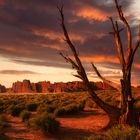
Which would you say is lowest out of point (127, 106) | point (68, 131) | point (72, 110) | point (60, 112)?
point (68, 131)

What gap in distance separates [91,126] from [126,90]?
11.4 feet

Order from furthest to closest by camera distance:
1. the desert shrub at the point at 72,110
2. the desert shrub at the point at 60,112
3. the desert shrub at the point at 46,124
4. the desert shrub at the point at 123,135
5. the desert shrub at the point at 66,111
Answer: the desert shrub at the point at 72,110 < the desert shrub at the point at 66,111 < the desert shrub at the point at 60,112 < the desert shrub at the point at 46,124 < the desert shrub at the point at 123,135

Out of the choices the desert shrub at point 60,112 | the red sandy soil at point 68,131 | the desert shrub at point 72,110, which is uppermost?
the desert shrub at point 72,110

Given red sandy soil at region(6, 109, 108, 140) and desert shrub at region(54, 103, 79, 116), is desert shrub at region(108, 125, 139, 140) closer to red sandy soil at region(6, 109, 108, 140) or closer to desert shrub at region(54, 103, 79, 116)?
red sandy soil at region(6, 109, 108, 140)

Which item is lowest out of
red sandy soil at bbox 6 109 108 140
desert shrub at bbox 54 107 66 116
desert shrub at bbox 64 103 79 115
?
red sandy soil at bbox 6 109 108 140

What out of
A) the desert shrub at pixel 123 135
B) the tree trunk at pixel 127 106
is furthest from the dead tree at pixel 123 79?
the desert shrub at pixel 123 135

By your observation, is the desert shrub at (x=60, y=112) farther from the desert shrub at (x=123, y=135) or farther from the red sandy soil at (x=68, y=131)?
the desert shrub at (x=123, y=135)

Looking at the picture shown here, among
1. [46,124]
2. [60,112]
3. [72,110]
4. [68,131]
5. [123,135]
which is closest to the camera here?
[123,135]

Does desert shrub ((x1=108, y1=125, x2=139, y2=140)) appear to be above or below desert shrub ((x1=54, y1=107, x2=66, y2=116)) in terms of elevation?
below

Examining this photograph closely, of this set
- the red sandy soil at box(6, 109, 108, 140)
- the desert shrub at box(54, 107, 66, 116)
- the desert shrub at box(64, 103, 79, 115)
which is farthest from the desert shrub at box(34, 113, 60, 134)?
the desert shrub at box(64, 103, 79, 115)

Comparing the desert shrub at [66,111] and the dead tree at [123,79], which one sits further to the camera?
the desert shrub at [66,111]

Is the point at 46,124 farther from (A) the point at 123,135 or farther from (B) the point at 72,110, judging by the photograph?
(B) the point at 72,110

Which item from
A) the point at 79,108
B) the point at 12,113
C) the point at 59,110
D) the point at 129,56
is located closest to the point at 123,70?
the point at 129,56

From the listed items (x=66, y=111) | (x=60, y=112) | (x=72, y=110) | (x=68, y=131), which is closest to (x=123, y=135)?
(x=68, y=131)
